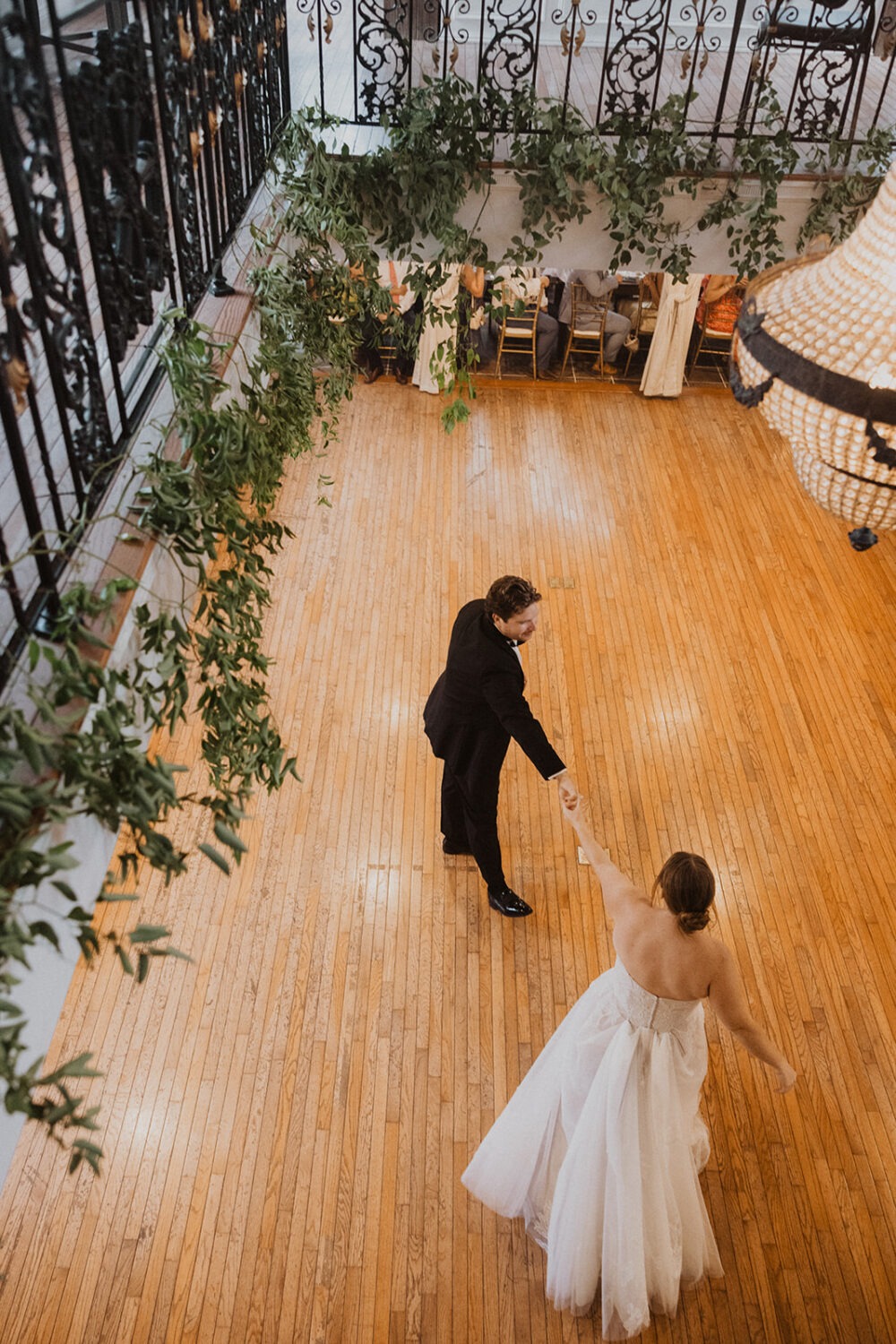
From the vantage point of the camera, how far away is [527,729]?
3934 millimetres

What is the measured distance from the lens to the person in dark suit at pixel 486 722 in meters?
3.88

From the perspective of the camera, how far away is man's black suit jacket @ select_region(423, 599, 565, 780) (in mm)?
3941

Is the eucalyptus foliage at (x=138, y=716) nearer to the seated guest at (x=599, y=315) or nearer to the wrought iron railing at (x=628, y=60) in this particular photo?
the wrought iron railing at (x=628, y=60)

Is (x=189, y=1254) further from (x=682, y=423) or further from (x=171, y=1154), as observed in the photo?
(x=682, y=423)

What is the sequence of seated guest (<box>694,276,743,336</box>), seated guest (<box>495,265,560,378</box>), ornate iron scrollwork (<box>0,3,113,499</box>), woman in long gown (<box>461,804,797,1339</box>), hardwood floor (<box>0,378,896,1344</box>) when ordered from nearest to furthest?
ornate iron scrollwork (<box>0,3,113,499</box>), woman in long gown (<box>461,804,797,1339</box>), hardwood floor (<box>0,378,896,1344</box>), seated guest (<box>495,265,560,378</box>), seated guest (<box>694,276,743,336</box>)

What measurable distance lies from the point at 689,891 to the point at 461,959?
81.5 inches

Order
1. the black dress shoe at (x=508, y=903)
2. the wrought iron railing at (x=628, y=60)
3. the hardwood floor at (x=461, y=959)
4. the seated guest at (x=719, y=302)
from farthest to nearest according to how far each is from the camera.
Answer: the seated guest at (x=719, y=302) → the wrought iron railing at (x=628, y=60) → the black dress shoe at (x=508, y=903) → the hardwood floor at (x=461, y=959)

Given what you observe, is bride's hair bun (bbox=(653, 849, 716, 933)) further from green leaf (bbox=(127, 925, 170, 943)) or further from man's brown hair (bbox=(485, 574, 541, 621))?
green leaf (bbox=(127, 925, 170, 943))

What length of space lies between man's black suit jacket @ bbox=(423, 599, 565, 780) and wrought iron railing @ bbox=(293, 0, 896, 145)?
2875mm

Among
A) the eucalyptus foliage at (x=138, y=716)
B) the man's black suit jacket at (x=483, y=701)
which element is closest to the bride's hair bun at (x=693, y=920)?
the man's black suit jacket at (x=483, y=701)

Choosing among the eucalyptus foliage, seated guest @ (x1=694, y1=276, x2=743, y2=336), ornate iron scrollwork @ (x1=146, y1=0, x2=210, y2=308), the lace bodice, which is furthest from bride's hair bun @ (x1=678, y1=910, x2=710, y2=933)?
seated guest @ (x1=694, y1=276, x2=743, y2=336)

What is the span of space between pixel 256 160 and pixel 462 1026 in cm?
410

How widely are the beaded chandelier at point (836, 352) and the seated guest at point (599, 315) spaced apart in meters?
8.23

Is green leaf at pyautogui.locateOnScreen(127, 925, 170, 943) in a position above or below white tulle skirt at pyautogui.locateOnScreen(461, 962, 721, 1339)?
above
